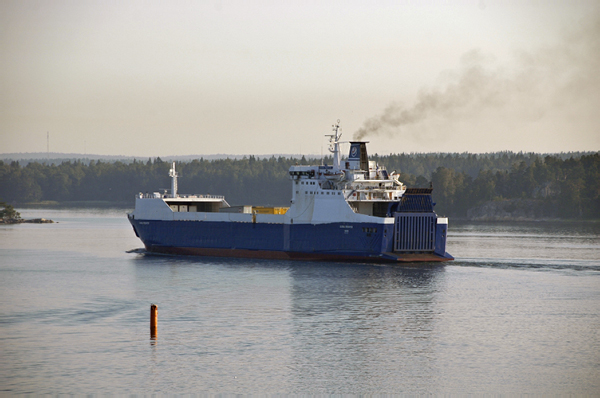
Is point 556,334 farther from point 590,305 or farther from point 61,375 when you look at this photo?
point 61,375

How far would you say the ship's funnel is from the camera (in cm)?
5703

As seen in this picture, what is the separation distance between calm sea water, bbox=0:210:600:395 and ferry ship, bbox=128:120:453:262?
1.93 meters

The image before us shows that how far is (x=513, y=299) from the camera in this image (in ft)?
128

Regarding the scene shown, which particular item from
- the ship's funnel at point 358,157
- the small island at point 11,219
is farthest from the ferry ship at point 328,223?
the small island at point 11,219

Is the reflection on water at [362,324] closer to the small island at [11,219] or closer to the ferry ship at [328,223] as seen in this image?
the ferry ship at [328,223]

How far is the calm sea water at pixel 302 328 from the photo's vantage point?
24.0 m

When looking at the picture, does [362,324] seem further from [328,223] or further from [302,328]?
[328,223]

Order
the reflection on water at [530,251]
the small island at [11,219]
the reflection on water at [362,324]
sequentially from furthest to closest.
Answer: the small island at [11,219] → the reflection on water at [530,251] → the reflection on water at [362,324]

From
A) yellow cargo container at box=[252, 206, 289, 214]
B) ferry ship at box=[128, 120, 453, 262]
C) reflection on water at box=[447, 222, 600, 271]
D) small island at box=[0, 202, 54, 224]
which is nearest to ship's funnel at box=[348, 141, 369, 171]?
ferry ship at box=[128, 120, 453, 262]

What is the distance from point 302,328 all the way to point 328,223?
23.3m

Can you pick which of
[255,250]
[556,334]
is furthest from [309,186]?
[556,334]

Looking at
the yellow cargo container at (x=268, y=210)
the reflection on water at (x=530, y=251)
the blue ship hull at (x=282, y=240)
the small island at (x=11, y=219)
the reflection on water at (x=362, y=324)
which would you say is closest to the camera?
the reflection on water at (x=362, y=324)

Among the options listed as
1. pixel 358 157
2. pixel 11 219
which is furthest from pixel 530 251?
pixel 11 219

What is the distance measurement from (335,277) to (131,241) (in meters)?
39.2
